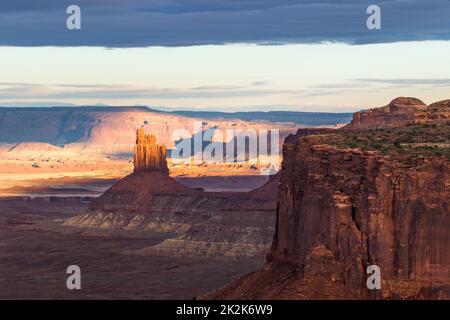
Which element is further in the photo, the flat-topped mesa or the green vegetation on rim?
the flat-topped mesa

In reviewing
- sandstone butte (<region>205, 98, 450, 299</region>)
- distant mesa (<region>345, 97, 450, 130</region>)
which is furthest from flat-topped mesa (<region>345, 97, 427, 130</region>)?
sandstone butte (<region>205, 98, 450, 299</region>)

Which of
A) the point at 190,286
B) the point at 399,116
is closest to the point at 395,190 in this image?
the point at 399,116

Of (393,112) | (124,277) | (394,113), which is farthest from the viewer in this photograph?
(124,277)

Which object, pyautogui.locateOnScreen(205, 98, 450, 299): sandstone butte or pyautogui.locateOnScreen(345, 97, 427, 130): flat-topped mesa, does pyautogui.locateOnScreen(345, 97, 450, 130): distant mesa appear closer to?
pyautogui.locateOnScreen(345, 97, 427, 130): flat-topped mesa

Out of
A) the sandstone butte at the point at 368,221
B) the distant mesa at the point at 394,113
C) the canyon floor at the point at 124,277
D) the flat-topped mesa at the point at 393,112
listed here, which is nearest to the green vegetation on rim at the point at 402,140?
the sandstone butte at the point at 368,221

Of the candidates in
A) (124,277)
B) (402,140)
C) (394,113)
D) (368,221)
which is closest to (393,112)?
(394,113)

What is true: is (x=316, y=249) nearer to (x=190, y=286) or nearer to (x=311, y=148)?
(x=311, y=148)

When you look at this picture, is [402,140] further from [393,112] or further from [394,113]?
[393,112]
